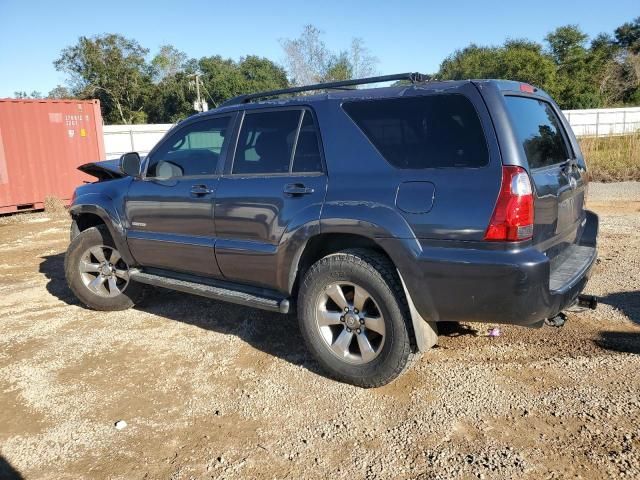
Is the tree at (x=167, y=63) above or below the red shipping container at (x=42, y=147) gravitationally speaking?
above

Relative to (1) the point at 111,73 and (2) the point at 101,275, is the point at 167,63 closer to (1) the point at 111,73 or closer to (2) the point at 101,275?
(1) the point at 111,73

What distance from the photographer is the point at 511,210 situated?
2.80 meters

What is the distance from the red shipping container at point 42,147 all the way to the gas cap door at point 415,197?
39.5 ft

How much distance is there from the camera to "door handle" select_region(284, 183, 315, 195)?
11.5 feet

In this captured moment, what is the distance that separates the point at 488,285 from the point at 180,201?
2.59 m

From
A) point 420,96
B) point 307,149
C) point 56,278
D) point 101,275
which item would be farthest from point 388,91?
point 56,278

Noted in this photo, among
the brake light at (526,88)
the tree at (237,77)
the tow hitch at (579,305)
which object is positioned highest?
the tree at (237,77)

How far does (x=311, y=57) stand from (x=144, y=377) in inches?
1271

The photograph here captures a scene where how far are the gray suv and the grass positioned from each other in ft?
35.0

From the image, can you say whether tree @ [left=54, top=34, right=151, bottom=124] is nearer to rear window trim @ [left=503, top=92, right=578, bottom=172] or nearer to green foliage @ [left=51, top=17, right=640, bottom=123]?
green foliage @ [left=51, top=17, right=640, bottom=123]

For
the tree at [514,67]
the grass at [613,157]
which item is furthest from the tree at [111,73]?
the grass at [613,157]

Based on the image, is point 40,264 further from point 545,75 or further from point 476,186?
point 545,75

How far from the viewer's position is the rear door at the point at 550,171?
9.90 ft

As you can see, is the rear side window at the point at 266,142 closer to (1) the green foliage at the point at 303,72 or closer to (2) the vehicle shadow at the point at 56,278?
(2) the vehicle shadow at the point at 56,278
